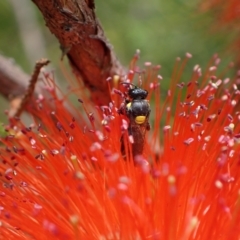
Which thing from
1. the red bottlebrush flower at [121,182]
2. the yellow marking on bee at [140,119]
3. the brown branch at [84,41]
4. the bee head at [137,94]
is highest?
the brown branch at [84,41]

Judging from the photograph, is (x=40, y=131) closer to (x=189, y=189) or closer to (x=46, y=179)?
(x=46, y=179)

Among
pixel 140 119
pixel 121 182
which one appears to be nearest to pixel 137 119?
pixel 140 119

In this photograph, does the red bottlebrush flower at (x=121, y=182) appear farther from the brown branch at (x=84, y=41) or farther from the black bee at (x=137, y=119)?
the brown branch at (x=84, y=41)

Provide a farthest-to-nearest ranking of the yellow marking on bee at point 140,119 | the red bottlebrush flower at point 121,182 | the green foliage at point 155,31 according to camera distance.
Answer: the green foliage at point 155,31, the yellow marking on bee at point 140,119, the red bottlebrush flower at point 121,182

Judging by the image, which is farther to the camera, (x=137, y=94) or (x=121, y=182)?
(x=137, y=94)

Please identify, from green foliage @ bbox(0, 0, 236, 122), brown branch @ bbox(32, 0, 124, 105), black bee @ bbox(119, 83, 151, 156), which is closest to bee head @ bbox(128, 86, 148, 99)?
black bee @ bbox(119, 83, 151, 156)

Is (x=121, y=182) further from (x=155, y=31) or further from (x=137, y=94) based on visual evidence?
(x=155, y=31)

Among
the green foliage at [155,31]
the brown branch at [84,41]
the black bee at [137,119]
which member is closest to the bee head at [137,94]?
the black bee at [137,119]
